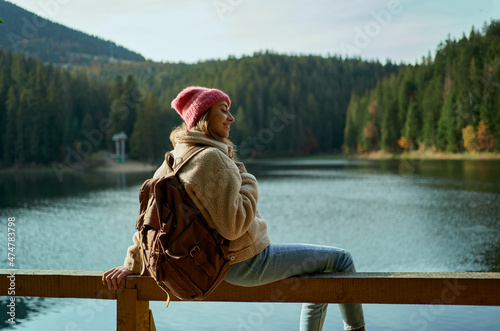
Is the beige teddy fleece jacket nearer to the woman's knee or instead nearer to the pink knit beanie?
the pink knit beanie

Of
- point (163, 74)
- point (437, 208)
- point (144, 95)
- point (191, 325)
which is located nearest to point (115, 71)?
point (163, 74)

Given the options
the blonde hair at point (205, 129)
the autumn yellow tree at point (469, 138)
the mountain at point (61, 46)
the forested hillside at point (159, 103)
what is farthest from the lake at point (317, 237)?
the mountain at point (61, 46)

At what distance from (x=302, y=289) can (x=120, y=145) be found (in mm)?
60894

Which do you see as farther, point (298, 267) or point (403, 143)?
point (403, 143)

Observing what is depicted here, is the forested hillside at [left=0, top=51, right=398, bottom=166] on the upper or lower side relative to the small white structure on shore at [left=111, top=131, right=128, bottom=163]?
upper

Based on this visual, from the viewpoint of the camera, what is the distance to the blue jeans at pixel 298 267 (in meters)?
1.69

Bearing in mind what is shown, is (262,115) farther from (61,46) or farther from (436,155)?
(436,155)

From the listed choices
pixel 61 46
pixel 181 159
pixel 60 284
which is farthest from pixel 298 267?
pixel 61 46

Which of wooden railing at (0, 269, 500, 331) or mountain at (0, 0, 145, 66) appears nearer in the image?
wooden railing at (0, 269, 500, 331)

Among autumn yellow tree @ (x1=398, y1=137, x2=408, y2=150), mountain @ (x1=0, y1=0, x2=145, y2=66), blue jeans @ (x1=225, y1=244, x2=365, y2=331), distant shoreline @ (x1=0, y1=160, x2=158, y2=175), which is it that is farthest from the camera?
mountain @ (x1=0, y1=0, x2=145, y2=66)

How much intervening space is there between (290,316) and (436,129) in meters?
56.2

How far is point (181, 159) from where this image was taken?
1.60 m

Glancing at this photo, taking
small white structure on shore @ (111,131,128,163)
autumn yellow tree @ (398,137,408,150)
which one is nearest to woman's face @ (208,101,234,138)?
small white structure on shore @ (111,131,128,163)

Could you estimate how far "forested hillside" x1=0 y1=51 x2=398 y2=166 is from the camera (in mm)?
59500
